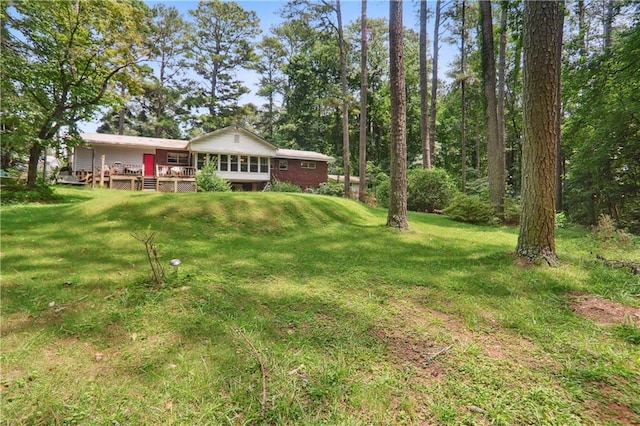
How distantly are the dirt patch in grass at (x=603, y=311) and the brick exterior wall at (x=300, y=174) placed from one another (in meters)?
21.5

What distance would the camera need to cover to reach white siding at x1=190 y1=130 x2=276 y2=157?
69.1 ft

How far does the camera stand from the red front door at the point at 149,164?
800 inches

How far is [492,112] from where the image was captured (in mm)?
9945

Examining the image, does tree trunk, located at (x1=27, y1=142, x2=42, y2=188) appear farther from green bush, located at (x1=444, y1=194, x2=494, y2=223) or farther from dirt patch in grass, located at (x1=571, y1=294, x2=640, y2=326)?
dirt patch in grass, located at (x1=571, y1=294, x2=640, y2=326)

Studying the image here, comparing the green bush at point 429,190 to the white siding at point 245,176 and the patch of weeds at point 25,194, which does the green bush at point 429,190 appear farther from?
the patch of weeds at point 25,194

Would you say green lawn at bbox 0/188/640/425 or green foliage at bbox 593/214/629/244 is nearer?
green lawn at bbox 0/188/640/425

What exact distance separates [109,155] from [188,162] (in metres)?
4.60

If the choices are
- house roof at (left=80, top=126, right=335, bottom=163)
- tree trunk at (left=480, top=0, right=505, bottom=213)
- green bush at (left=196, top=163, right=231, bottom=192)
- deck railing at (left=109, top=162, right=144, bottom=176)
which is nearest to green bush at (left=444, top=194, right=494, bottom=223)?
tree trunk at (left=480, top=0, right=505, bottom=213)

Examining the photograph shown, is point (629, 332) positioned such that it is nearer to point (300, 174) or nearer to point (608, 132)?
point (608, 132)

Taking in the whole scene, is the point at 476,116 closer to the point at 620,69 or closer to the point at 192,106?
the point at 620,69

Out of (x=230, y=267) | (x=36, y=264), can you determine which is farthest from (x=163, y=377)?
(x=36, y=264)

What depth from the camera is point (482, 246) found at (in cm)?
593

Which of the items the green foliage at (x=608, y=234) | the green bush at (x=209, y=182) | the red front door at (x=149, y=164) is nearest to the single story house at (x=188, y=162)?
the red front door at (x=149, y=164)

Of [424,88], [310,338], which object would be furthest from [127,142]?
[310,338]
